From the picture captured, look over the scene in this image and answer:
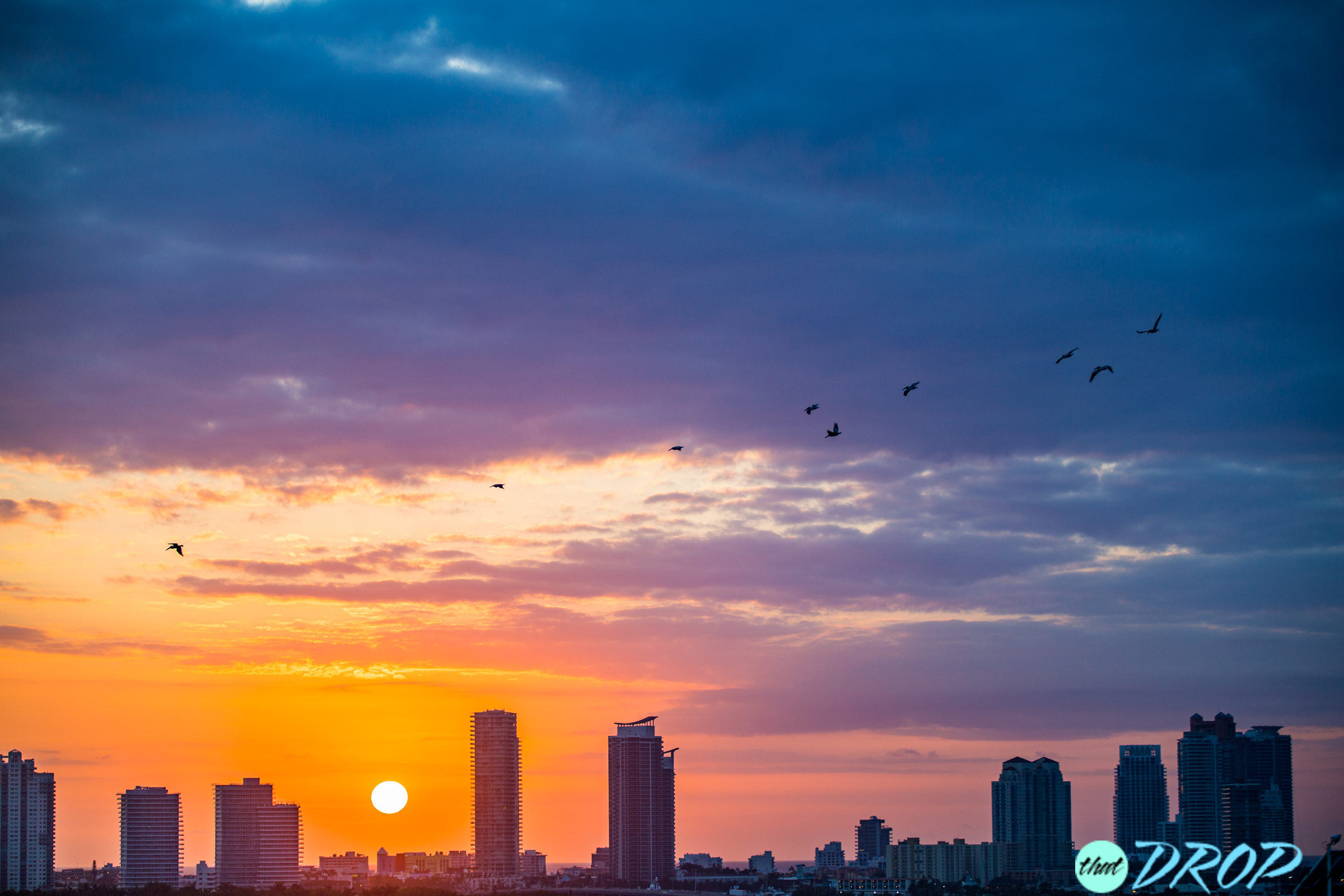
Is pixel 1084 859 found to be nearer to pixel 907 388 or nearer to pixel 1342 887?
pixel 1342 887

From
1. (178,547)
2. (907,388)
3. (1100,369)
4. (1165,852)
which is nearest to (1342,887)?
(1165,852)

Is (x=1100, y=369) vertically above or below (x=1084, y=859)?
above

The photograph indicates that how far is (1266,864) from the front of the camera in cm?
7956

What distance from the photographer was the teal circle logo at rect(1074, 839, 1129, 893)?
78.8 meters

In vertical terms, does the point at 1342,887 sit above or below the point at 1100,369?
below

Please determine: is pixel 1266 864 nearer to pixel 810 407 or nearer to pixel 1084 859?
pixel 1084 859

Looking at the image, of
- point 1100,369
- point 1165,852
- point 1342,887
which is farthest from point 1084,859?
point 1100,369

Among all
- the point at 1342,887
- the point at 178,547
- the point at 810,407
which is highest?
the point at 810,407

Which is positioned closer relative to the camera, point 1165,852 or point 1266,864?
point 1266,864

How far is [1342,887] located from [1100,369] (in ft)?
109

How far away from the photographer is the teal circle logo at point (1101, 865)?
258ft

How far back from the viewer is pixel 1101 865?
79.0m

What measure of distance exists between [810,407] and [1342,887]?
137 ft

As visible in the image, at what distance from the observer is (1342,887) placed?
7950cm
